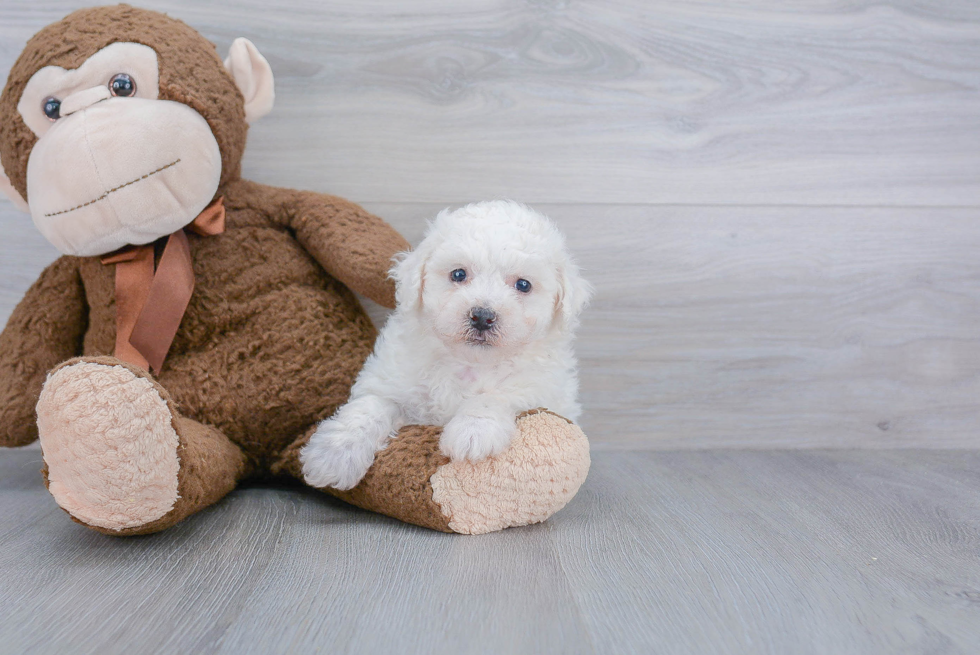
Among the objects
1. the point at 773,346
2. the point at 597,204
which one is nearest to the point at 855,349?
the point at 773,346

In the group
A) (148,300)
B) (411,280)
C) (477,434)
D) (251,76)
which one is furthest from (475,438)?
(251,76)

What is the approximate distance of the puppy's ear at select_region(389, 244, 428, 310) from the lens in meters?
1.03

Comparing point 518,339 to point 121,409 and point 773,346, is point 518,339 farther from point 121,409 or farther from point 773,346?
point 773,346

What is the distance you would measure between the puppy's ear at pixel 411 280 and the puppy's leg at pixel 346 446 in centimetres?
16

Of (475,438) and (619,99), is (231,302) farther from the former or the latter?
(619,99)

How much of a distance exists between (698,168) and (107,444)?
1106 mm

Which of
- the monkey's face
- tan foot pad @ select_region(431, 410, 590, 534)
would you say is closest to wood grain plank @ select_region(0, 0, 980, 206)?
the monkey's face

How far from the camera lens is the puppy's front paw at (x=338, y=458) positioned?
962mm

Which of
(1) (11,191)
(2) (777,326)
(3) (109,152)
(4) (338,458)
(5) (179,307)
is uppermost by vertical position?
→ (3) (109,152)

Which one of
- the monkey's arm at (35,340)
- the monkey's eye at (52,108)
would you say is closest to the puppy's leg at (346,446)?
the monkey's arm at (35,340)

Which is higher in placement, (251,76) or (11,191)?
(251,76)

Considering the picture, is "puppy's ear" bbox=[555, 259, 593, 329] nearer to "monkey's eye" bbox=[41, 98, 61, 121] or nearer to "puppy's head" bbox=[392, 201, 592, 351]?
"puppy's head" bbox=[392, 201, 592, 351]

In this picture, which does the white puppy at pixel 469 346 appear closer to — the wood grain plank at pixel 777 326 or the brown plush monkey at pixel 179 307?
the brown plush monkey at pixel 179 307

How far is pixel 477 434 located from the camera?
36.3 inches
